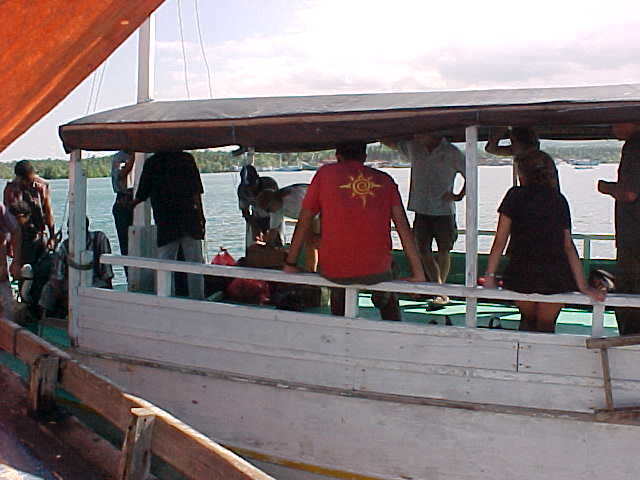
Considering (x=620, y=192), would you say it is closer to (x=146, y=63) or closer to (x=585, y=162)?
(x=585, y=162)

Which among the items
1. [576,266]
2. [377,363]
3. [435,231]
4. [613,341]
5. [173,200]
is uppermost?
[173,200]

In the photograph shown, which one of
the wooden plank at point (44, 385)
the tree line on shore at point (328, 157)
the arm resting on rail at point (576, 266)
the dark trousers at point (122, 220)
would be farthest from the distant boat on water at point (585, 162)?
the wooden plank at point (44, 385)

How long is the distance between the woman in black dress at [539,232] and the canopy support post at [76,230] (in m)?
3.48

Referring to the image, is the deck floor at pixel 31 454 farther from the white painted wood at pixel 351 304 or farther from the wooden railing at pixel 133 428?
the white painted wood at pixel 351 304

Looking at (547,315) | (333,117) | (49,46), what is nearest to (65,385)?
(333,117)

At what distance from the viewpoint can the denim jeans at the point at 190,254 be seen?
22.6 ft

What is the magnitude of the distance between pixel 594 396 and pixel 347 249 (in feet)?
5.78

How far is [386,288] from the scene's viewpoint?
17.5ft

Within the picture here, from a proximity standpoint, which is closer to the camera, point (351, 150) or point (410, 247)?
point (410, 247)

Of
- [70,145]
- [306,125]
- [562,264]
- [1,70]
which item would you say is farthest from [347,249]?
[1,70]

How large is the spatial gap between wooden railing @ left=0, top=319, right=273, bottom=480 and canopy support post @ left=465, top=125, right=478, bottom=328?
203 cm

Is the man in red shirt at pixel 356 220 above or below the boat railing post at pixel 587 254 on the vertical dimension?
above

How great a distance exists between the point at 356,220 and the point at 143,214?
2.78 metres

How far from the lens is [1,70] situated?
1752 mm
